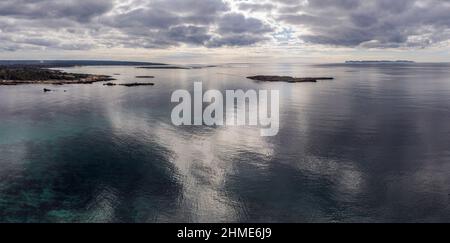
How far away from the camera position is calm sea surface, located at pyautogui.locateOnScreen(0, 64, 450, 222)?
3547cm

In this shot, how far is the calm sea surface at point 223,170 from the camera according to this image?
35.5 m

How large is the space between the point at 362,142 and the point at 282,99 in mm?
60976

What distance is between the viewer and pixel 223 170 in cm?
4653

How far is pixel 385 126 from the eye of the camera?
2904 inches

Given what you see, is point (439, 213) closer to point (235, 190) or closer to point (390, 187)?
point (390, 187)

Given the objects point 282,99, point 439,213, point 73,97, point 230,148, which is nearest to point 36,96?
point 73,97

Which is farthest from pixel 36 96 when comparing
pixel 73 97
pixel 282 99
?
pixel 282 99
